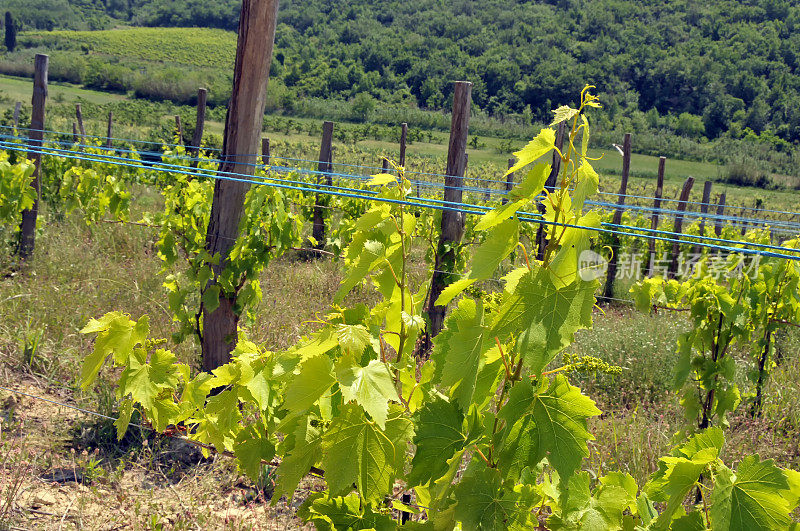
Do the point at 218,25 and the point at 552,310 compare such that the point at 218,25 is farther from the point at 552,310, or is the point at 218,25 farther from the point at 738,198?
the point at 552,310

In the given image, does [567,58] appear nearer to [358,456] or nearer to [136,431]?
[136,431]

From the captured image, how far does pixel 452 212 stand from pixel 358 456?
3.43 metres

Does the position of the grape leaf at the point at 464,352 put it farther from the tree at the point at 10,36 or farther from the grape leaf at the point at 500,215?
the tree at the point at 10,36

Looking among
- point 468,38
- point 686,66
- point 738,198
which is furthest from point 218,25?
point 738,198

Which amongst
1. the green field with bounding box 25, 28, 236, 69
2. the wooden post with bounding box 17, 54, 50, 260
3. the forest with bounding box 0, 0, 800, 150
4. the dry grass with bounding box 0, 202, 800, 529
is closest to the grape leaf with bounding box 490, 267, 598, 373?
the dry grass with bounding box 0, 202, 800, 529

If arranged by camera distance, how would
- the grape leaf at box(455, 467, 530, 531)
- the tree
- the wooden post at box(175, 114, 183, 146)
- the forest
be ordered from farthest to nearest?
the tree → the forest → the wooden post at box(175, 114, 183, 146) → the grape leaf at box(455, 467, 530, 531)

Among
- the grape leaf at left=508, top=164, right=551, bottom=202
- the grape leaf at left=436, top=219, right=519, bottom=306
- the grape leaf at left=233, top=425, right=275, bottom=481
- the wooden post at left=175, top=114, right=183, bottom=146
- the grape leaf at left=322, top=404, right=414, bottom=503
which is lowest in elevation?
the grape leaf at left=233, top=425, right=275, bottom=481

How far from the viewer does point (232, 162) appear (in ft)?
11.6

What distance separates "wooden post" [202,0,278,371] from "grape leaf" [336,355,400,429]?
2.31 meters

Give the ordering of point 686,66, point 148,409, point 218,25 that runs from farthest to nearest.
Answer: point 218,25 < point 686,66 < point 148,409

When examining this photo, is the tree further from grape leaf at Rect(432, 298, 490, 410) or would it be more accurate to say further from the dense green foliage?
grape leaf at Rect(432, 298, 490, 410)

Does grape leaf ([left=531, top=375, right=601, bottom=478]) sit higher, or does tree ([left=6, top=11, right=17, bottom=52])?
tree ([left=6, top=11, right=17, bottom=52])

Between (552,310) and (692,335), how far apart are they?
2966 millimetres

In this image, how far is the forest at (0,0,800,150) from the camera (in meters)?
55.6
